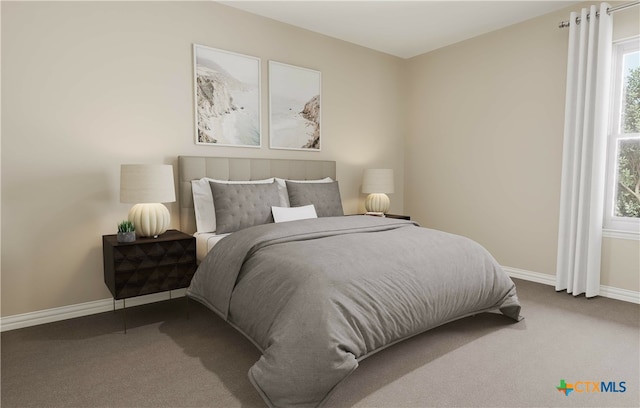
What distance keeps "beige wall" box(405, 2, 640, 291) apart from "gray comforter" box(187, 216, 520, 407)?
150 cm

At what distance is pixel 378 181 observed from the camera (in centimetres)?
438

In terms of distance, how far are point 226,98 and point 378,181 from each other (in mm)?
1867

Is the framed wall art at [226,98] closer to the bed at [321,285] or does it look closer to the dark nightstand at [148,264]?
the bed at [321,285]

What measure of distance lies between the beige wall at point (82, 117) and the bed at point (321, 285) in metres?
0.52

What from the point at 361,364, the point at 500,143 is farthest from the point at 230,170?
the point at 500,143

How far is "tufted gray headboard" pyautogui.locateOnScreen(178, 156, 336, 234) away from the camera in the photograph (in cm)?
331

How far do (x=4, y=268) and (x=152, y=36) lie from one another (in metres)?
2.04

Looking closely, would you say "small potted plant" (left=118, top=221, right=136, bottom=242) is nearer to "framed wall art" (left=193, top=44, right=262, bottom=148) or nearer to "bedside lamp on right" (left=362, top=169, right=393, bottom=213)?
"framed wall art" (left=193, top=44, right=262, bottom=148)

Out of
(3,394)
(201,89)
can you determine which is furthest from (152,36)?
(3,394)

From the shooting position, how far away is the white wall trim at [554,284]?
128 inches

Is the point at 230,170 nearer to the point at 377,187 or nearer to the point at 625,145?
the point at 377,187

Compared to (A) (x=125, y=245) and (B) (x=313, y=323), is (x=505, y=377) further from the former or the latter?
(A) (x=125, y=245)

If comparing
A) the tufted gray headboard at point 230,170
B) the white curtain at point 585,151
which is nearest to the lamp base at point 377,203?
the tufted gray headboard at point 230,170

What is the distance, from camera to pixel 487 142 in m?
4.27
